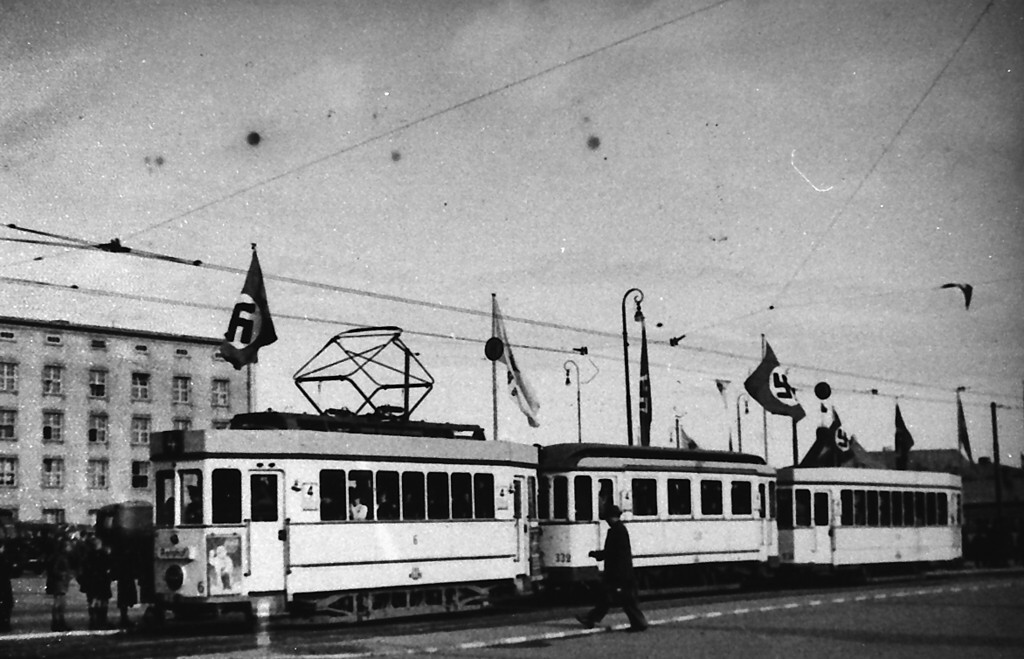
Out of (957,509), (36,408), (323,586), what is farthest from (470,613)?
(36,408)

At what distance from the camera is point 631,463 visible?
1032 inches

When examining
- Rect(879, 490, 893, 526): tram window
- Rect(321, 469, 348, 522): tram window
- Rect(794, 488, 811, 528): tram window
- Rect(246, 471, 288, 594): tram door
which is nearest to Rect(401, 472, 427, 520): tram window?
Rect(321, 469, 348, 522): tram window

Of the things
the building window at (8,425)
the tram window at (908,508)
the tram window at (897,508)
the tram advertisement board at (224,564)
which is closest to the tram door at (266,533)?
the tram advertisement board at (224,564)

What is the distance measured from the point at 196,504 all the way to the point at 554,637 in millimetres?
5742

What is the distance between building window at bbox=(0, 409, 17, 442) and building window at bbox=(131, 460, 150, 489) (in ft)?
22.0

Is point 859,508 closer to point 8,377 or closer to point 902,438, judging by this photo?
point 902,438

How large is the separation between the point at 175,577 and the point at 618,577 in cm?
624

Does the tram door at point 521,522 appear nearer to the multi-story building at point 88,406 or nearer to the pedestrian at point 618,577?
the pedestrian at point 618,577

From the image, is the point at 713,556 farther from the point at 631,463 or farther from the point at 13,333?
the point at 13,333

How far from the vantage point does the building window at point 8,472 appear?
2675 inches

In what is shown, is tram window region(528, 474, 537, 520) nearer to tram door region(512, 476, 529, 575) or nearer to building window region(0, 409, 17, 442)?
tram door region(512, 476, 529, 575)

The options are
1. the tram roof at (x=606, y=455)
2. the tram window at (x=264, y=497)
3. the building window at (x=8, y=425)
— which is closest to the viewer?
the tram window at (x=264, y=497)

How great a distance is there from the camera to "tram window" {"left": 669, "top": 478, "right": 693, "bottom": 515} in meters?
27.0

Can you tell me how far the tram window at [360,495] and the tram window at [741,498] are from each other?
10.6 m
